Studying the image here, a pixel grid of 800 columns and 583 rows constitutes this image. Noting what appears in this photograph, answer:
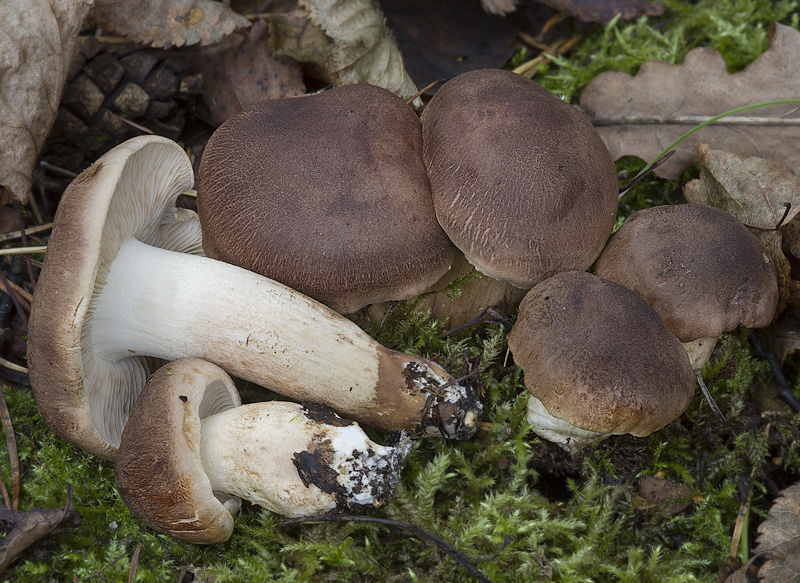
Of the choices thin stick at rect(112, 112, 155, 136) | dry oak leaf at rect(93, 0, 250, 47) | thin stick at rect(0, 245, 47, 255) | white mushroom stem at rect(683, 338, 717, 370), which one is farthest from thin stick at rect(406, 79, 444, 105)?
thin stick at rect(0, 245, 47, 255)

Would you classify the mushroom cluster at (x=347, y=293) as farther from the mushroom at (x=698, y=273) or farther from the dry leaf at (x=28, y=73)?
the dry leaf at (x=28, y=73)

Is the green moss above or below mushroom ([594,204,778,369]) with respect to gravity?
below

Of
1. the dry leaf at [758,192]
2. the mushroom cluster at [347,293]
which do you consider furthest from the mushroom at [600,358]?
the dry leaf at [758,192]

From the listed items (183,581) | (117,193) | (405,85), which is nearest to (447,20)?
(405,85)

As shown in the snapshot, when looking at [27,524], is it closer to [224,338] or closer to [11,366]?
[11,366]

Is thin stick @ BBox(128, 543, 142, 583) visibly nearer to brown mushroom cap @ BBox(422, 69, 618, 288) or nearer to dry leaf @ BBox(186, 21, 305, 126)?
brown mushroom cap @ BBox(422, 69, 618, 288)

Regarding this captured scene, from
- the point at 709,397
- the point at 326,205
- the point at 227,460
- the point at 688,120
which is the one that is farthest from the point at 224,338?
the point at 688,120
